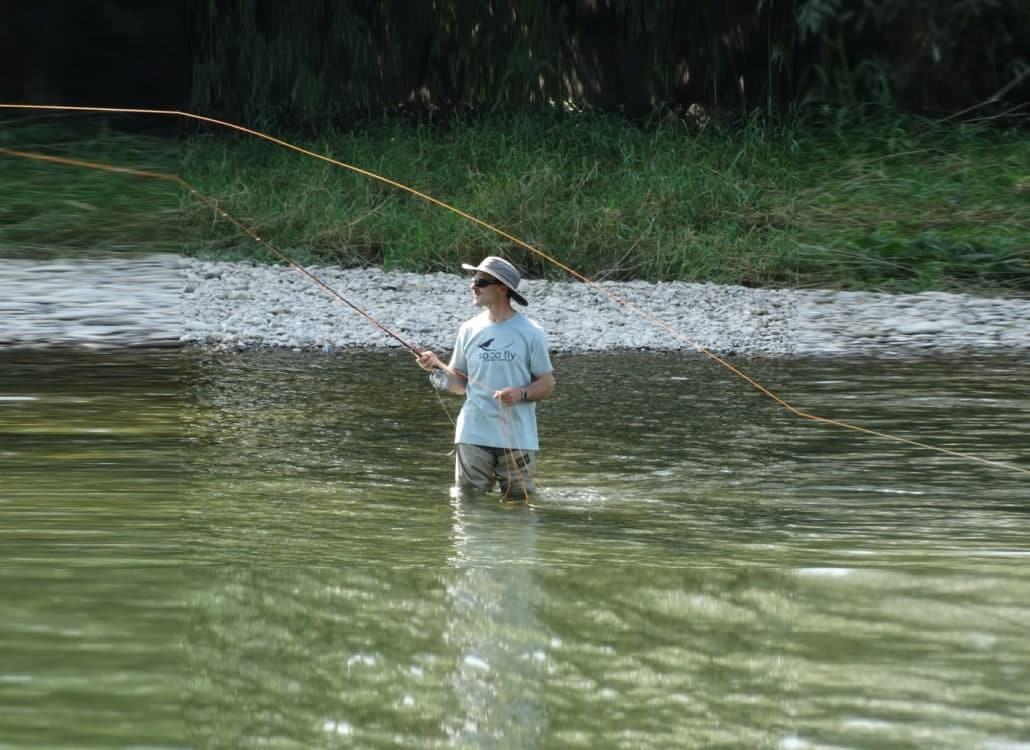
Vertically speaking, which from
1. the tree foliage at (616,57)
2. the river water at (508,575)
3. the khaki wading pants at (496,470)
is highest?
the tree foliage at (616,57)

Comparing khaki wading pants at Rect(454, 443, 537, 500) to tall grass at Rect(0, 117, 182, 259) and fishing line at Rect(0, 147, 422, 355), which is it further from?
tall grass at Rect(0, 117, 182, 259)

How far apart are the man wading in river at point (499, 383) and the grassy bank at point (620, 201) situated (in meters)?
7.29

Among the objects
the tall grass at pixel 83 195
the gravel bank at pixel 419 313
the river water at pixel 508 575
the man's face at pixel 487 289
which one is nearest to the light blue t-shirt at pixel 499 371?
the man's face at pixel 487 289

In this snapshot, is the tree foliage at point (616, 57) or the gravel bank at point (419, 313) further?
the tree foliage at point (616, 57)

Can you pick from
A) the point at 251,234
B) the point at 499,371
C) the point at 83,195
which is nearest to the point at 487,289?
the point at 499,371

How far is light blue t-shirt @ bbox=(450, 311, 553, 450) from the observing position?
6684 millimetres

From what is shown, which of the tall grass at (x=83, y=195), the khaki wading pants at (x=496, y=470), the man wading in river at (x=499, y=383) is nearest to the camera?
the man wading in river at (x=499, y=383)

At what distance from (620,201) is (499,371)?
8581mm

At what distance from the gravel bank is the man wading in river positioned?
201 inches

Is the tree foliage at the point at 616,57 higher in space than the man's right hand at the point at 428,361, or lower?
higher

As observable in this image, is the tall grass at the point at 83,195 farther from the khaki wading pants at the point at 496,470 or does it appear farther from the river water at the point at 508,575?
the khaki wading pants at the point at 496,470

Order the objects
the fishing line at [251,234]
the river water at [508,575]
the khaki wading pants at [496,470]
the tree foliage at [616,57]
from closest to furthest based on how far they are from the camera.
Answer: the river water at [508,575] < the khaki wading pants at [496,470] < the fishing line at [251,234] < the tree foliage at [616,57]

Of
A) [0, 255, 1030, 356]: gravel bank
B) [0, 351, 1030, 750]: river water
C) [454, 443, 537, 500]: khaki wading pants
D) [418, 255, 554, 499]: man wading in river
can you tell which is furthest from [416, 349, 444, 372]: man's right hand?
[0, 255, 1030, 356]: gravel bank

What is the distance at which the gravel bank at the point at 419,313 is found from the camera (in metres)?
11.9
